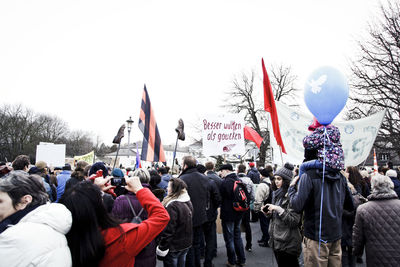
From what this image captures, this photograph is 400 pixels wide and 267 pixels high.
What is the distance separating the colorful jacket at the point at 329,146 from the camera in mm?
2908

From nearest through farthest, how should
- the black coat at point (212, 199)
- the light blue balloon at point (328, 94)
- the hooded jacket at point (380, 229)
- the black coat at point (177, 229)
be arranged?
the hooded jacket at point (380, 229), the light blue balloon at point (328, 94), the black coat at point (177, 229), the black coat at point (212, 199)

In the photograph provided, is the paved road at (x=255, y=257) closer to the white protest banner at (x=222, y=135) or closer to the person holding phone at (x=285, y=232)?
the person holding phone at (x=285, y=232)

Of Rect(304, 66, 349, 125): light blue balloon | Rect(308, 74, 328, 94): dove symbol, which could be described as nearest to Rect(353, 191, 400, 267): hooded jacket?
Rect(304, 66, 349, 125): light blue balloon

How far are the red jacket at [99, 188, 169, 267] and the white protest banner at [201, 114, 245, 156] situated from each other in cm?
576

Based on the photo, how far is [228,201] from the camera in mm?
5602

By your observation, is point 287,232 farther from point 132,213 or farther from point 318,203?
point 132,213

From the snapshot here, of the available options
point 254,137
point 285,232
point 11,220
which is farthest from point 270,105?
point 254,137

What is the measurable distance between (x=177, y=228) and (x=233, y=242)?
2133 millimetres

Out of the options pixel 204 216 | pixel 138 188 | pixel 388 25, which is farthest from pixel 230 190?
pixel 388 25

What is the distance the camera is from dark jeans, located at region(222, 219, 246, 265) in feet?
17.8

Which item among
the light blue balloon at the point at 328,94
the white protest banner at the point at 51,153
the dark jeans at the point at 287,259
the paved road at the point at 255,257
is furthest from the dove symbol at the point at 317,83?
the white protest banner at the point at 51,153

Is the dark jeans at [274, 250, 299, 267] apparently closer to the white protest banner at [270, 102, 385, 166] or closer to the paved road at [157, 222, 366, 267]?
the paved road at [157, 222, 366, 267]

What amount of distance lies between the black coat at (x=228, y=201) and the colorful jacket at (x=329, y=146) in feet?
8.99

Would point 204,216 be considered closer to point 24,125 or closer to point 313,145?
point 313,145
